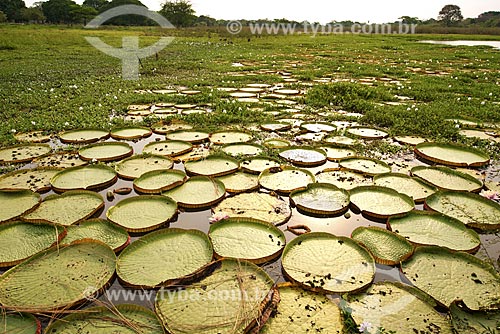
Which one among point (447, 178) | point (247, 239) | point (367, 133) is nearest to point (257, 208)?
point (247, 239)

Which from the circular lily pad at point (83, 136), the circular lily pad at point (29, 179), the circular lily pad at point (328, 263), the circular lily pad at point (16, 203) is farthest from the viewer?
the circular lily pad at point (83, 136)

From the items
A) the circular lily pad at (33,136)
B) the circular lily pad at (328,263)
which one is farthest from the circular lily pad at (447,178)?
the circular lily pad at (33,136)

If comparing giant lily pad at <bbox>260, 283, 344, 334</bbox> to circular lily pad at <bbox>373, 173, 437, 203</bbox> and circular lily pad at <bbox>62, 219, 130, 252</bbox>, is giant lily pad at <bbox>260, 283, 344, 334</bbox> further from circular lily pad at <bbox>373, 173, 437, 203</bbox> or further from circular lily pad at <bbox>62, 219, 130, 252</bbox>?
circular lily pad at <bbox>373, 173, 437, 203</bbox>

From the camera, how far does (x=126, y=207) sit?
3336 mm

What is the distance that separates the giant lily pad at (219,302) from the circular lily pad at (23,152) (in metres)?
3.51

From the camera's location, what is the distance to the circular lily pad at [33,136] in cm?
510

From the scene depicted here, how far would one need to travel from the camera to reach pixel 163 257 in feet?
8.69

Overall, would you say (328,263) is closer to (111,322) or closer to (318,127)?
(111,322)

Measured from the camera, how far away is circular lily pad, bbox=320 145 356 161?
181 inches

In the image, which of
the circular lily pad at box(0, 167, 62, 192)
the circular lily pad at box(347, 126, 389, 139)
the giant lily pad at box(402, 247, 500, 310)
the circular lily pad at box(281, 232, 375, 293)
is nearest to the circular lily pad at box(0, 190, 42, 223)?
the circular lily pad at box(0, 167, 62, 192)

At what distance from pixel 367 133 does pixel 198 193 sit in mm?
3408

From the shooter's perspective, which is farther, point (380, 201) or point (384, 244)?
point (380, 201)

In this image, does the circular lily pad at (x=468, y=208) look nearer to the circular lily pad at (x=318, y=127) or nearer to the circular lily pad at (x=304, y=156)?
the circular lily pad at (x=304, y=156)

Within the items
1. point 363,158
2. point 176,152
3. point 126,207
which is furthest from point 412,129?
point 126,207
